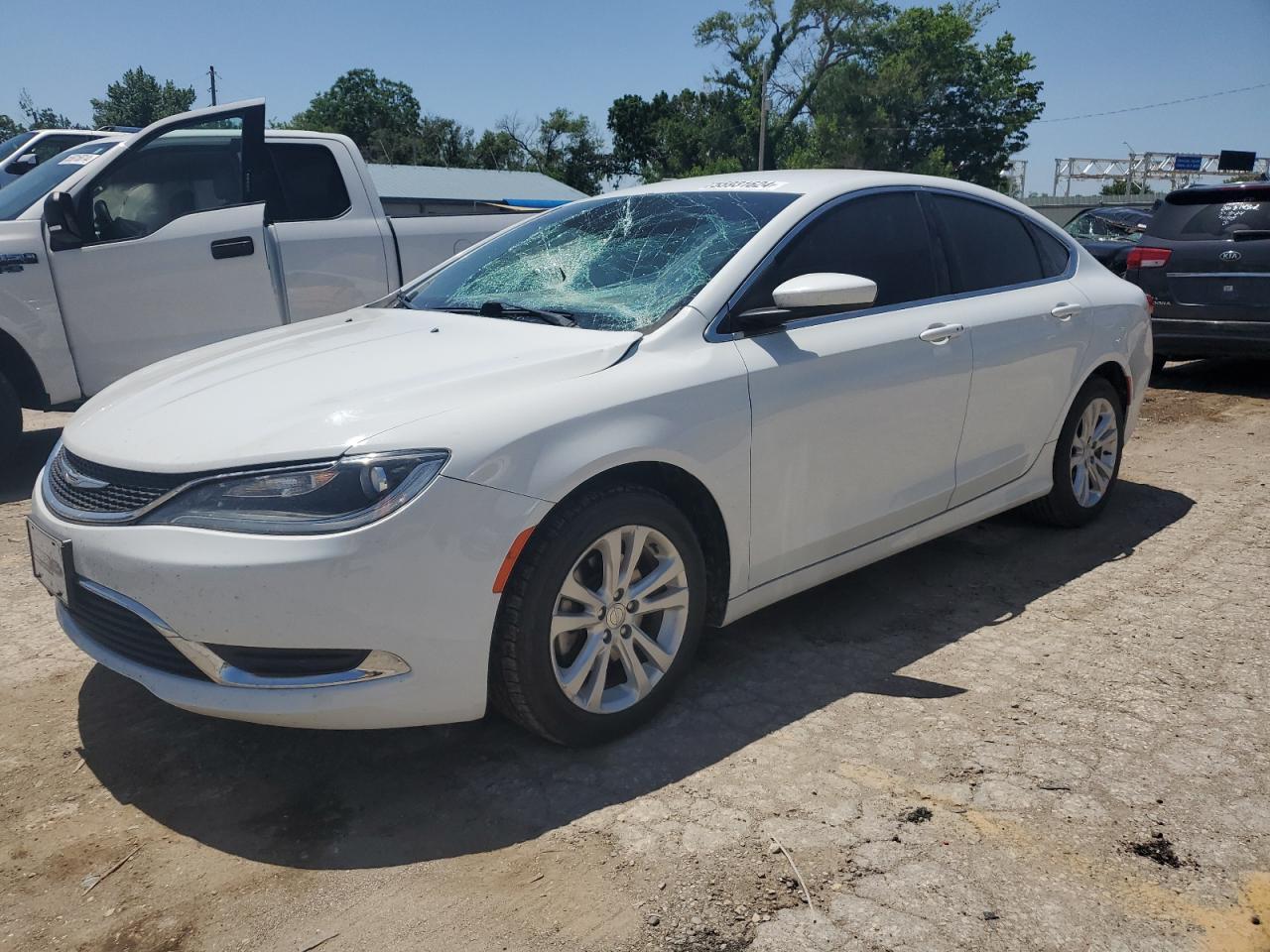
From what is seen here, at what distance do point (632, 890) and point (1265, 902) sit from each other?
1395mm

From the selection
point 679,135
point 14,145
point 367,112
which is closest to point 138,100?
point 367,112

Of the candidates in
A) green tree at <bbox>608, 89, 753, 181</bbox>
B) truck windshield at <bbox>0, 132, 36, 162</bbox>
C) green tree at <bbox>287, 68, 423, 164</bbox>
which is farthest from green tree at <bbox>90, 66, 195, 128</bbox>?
truck windshield at <bbox>0, 132, 36, 162</bbox>

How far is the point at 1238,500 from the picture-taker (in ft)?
18.0

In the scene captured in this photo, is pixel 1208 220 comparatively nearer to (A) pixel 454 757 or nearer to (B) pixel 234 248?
(B) pixel 234 248

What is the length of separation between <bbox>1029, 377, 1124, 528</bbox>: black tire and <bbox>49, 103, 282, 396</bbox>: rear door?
4.25 metres

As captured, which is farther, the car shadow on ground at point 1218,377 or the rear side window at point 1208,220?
the car shadow on ground at point 1218,377

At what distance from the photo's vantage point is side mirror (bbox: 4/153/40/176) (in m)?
7.80

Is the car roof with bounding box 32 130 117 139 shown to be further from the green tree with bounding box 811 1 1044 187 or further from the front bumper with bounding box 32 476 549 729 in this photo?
the green tree with bounding box 811 1 1044 187

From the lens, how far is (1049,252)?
184 inches

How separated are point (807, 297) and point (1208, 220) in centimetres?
660

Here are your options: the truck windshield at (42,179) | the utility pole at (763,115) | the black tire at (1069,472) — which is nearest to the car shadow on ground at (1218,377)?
the black tire at (1069,472)

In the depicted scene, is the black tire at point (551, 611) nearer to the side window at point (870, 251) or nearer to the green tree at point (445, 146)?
the side window at point (870, 251)

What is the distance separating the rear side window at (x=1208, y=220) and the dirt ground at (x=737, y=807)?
5.21 m

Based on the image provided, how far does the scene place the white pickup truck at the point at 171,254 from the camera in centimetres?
572
